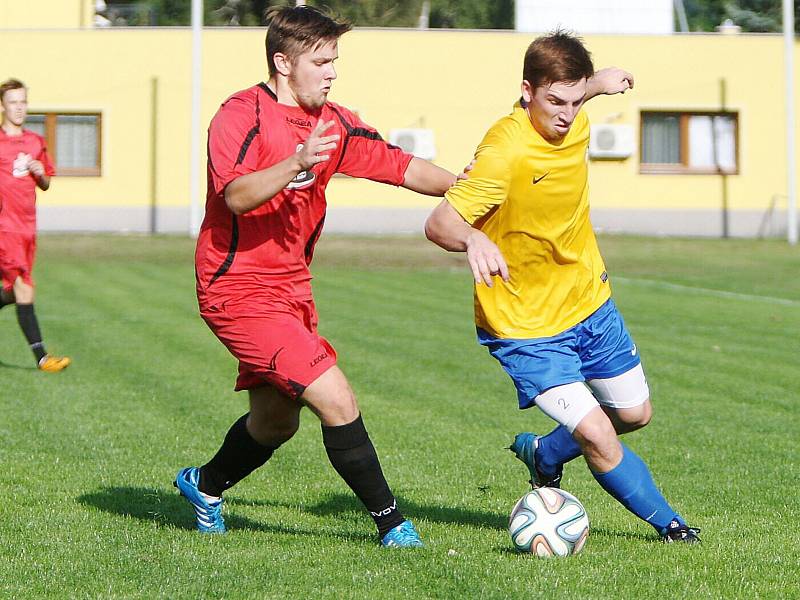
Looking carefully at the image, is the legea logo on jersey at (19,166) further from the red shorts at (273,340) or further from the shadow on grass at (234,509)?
the red shorts at (273,340)

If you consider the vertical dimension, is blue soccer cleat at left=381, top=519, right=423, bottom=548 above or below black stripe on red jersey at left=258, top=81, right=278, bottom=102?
below

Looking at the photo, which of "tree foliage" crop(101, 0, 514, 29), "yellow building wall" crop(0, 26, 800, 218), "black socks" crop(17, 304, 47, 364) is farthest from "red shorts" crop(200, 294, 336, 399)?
"tree foliage" crop(101, 0, 514, 29)

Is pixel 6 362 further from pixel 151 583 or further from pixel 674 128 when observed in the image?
pixel 674 128

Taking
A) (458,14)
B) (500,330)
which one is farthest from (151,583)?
(458,14)

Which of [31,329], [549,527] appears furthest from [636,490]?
[31,329]

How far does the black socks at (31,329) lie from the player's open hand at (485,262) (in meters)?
7.77

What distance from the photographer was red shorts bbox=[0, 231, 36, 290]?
12.1m

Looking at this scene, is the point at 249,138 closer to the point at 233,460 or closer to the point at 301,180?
the point at 301,180

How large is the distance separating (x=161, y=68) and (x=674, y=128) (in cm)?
1362

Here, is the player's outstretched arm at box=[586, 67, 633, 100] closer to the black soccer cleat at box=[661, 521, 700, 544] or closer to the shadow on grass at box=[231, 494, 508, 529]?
the black soccer cleat at box=[661, 521, 700, 544]

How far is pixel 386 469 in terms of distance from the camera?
7.66 meters

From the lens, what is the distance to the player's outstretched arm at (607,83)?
19.8 ft

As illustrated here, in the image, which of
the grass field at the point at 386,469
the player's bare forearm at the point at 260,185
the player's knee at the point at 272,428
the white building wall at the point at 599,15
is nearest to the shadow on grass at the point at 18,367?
the grass field at the point at 386,469

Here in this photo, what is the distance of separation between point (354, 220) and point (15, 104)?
933 inches
